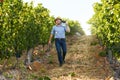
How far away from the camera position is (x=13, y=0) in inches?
561

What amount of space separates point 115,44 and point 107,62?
3.43 meters

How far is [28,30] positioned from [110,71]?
459 cm

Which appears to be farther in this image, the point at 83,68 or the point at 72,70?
the point at 83,68

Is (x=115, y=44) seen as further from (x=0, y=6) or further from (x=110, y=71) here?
(x=0, y=6)

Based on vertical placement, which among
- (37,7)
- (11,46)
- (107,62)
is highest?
(37,7)

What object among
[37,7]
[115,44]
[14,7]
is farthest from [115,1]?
[37,7]

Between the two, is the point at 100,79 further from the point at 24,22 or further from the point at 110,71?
the point at 24,22

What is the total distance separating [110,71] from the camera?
14.6 meters

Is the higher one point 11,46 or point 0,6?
point 0,6

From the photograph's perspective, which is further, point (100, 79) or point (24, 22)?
point (24, 22)

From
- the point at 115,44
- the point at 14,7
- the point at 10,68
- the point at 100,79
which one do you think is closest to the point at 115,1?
the point at 115,44

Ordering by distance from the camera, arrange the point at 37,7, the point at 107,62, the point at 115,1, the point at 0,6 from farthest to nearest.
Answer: the point at 37,7 < the point at 107,62 < the point at 0,6 < the point at 115,1

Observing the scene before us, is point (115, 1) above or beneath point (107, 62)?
above

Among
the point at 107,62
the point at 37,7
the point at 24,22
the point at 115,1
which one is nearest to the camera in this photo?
the point at 115,1
